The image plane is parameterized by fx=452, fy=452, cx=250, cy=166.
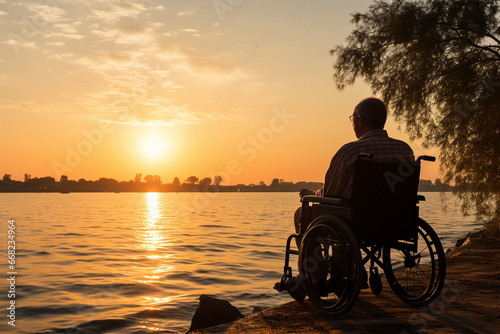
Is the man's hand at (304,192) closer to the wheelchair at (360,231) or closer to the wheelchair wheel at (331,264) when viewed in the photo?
the wheelchair at (360,231)

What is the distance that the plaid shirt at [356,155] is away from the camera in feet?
12.1

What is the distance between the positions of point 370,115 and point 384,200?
74 centimetres

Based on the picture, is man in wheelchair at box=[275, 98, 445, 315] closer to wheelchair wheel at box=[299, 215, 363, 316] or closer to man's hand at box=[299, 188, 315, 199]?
wheelchair wheel at box=[299, 215, 363, 316]

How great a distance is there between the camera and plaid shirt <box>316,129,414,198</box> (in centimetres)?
370

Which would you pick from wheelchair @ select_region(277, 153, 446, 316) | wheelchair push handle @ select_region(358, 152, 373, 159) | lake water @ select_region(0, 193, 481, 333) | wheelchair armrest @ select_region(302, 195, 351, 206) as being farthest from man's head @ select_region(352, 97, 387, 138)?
lake water @ select_region(0, 193, 481, 333)

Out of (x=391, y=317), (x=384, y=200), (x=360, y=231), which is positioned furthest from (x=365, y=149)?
(x=391, y=317)

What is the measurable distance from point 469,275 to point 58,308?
6.09 m

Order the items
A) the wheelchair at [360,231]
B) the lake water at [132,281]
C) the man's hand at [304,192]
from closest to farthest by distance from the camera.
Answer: the wheelchair at [360,231], the man's hand at [304,192], the lake water at [132,281]

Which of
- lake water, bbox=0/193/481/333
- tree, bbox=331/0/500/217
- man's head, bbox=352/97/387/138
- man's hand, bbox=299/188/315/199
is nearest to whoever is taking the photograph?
man's head, bbox=352/97/387/138

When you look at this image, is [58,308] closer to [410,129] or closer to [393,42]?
[410,129]

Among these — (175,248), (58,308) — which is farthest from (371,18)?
(58,308)

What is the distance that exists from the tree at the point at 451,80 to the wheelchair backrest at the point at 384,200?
8351 millimetres

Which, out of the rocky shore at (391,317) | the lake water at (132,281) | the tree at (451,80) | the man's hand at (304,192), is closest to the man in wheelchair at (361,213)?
the rocky shore at (391,317)

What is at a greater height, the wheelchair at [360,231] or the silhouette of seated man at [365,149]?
the silhouette of seated man at [365,149]
